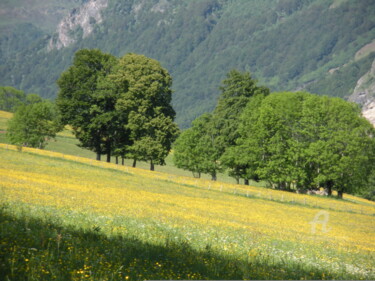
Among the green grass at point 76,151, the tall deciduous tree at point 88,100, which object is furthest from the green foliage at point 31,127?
the tall deciduous tree at point 88,100

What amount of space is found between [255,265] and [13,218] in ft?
26.5

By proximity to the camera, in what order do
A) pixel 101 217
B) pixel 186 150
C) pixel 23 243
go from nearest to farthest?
pixel 23 243 → pixel 101 217 → pixel 186 150

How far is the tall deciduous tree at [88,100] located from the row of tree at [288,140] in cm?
1948

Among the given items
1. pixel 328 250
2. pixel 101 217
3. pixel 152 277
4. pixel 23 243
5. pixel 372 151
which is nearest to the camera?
pixel 152 277

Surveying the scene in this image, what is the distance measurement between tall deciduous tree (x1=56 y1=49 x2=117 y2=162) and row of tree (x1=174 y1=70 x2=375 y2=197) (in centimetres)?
1948

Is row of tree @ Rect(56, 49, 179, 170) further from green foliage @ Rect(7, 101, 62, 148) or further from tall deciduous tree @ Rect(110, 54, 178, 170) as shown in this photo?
green foliage @ Rect(7, 101, 62, 148)

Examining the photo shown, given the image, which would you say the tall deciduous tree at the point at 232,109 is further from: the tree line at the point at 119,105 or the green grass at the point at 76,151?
the green grass at the point at 76,151

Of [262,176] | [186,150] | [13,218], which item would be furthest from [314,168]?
[13,218]

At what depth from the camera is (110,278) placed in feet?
31.7

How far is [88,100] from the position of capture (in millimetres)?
75062

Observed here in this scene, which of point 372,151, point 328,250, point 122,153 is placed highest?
point 372,151

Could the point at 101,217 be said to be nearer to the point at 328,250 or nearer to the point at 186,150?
the point at 328,250

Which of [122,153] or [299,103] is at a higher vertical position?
[299,103]

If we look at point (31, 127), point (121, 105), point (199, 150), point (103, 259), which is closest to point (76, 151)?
point (31, 127)
